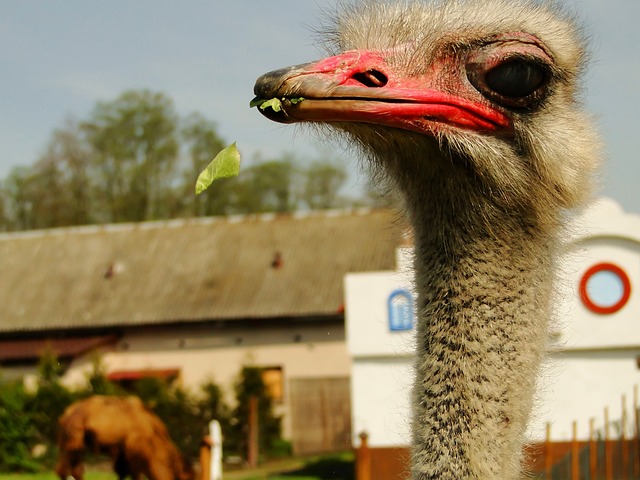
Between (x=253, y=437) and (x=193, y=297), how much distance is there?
8259 millimetres

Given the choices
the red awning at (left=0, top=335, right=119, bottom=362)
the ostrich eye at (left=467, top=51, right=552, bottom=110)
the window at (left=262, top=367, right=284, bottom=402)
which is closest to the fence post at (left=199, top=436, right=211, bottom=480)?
the ostrich eye at (left=467, top=51, right=552, bottom=110)

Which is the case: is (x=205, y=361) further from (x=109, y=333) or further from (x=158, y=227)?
(x=158, y=227)

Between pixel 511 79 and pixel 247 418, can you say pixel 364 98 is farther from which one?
pixel 247 418

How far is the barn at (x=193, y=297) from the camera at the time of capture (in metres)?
26.0

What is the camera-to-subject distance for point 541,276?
8.16 feet

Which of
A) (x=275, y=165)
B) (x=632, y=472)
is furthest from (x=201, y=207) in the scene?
(x=632, y=472)

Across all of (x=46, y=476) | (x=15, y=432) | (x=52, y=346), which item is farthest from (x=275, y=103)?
(x=52, y=346)

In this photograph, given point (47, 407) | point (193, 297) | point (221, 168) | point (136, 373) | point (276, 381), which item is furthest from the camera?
point (193, 297)

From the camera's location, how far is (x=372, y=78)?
2.32 meters

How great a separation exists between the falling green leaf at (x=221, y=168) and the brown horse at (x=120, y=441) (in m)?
11.2

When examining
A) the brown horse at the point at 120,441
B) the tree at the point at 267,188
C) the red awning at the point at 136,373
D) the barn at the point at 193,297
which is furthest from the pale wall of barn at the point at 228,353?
the tree at the point at 267,188

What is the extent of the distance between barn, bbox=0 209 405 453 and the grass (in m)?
4.35

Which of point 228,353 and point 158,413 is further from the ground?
point 228,353

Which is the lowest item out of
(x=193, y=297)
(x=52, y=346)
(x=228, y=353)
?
(x=228, y=353)
